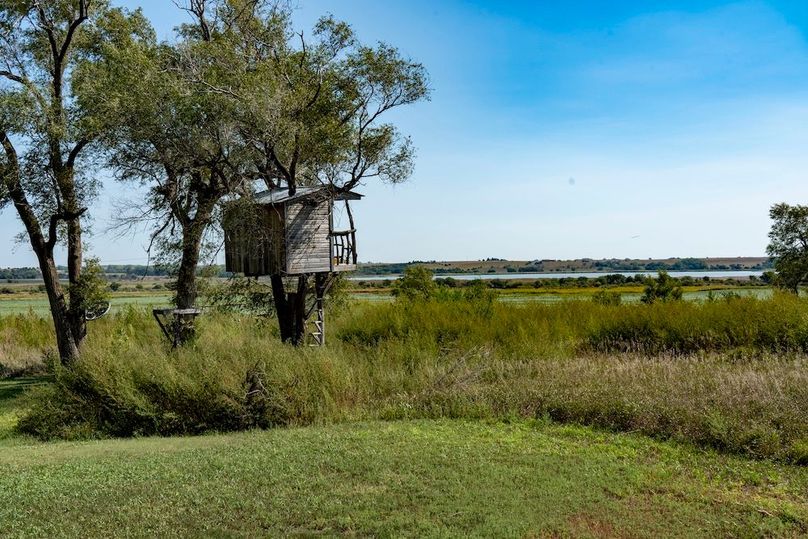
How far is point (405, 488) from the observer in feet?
22.0

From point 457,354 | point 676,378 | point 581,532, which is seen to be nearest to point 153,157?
point 457,354

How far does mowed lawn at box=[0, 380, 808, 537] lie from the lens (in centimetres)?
581

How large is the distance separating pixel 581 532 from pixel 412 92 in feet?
46.7

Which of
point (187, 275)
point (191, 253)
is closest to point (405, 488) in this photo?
point (191, 253)

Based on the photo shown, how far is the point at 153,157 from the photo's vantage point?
17016 millimetres

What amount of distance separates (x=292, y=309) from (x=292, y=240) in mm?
2382

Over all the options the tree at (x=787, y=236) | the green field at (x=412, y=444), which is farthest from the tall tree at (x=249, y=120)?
the tree at (x=787, y=236)

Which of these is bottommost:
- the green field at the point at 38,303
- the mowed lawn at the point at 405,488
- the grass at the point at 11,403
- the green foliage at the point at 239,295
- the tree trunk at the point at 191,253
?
the grass at the point at 11,403

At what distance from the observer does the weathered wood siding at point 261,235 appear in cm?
1677

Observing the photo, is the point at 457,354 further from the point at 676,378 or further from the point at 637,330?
the point at 637,330

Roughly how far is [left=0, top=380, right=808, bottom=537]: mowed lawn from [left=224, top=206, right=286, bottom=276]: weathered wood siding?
8.09 m

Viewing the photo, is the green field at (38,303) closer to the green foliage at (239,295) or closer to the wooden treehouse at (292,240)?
the green foliage at (239,295)

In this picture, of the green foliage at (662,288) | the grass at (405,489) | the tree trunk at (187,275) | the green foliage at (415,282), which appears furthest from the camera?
the green foliage at (415,282)

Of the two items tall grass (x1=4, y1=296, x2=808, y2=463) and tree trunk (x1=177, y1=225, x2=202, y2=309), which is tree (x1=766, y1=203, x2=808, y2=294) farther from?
tree trunk (x1=177, y1=225, x2=202, y2=309)
